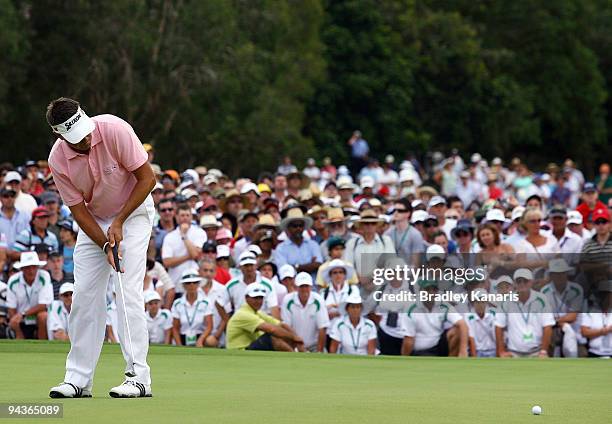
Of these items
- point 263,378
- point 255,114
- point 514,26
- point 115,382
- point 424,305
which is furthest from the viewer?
point 514,26

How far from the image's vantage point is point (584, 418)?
798 centimetres

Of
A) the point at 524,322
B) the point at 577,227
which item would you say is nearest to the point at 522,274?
the point at 524,322

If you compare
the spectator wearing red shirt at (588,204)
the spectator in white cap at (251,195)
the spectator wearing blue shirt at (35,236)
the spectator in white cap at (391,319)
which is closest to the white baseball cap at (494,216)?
the spectator in white cap at (391,319)

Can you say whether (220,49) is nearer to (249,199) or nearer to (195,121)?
(195,121)

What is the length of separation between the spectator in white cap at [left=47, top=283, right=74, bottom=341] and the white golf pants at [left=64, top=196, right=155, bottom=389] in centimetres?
714

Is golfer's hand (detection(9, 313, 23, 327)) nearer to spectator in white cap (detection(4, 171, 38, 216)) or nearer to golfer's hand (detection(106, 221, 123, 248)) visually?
spectator in white cap (detection(4, 171, 38, 216))

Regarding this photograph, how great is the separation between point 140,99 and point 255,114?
3.68m

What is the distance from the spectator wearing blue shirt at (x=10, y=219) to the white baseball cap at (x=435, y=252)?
4.94 m

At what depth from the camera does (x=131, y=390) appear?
872cm

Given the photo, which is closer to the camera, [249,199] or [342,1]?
[249,199]

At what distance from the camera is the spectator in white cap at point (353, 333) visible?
15.8m

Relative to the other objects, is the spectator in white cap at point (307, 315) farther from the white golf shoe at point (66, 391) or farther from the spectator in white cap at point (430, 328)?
the white golf shoe at point (66, 391)

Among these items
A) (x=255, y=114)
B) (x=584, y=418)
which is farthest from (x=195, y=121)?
(x=584, y=418)

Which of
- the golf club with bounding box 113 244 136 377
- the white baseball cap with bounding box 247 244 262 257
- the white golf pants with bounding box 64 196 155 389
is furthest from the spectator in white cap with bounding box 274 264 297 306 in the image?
the golf club with bounding box 113 244 136 377
